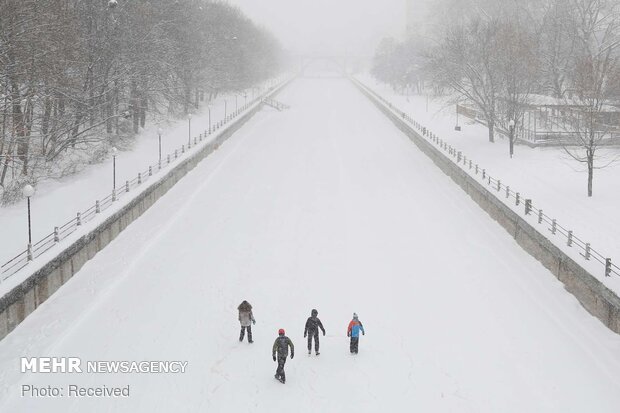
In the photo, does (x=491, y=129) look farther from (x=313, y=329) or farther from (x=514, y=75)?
(x=313, y=329)

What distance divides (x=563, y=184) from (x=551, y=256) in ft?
38.8

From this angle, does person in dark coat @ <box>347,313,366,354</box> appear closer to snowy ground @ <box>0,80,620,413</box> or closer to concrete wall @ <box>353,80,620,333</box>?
snowy ground @ <box>0,80,620,413</box>

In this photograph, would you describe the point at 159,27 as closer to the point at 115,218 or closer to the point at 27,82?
the point at 27,82

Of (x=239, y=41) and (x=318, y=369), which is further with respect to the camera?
(x=239, y=41)

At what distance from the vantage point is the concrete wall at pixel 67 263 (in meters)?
18.7

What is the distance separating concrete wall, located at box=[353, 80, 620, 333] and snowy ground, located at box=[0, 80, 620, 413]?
1.26ft

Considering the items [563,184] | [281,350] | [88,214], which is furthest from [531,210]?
[88,214]

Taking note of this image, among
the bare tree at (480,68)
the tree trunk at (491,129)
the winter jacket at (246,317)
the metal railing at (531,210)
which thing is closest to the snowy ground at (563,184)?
the metal railing at (531,210)

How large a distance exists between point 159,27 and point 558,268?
44.4m

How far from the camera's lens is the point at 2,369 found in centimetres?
1655

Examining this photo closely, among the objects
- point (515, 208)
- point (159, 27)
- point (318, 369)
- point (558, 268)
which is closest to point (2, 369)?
point (318, 369)

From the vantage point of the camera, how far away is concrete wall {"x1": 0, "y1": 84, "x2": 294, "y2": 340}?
61.2 feet

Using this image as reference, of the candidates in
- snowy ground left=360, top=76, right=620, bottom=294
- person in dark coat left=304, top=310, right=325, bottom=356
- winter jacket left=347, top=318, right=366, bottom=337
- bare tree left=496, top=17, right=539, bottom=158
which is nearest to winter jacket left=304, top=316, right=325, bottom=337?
person in dark coat left=304, top=310, right=325, bottom=356

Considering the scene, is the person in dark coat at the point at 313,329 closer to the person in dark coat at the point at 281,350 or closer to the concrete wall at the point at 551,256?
the person in dark coat at the point at 281,350
